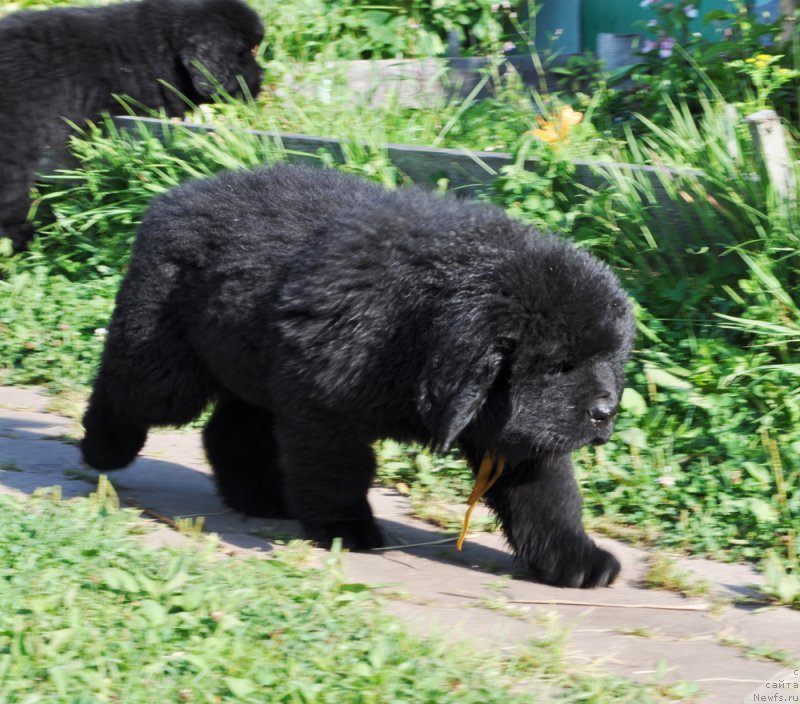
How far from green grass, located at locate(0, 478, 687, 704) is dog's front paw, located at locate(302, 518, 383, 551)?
419 millimetres

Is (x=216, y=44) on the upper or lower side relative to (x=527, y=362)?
upper

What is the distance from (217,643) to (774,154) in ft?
12.3

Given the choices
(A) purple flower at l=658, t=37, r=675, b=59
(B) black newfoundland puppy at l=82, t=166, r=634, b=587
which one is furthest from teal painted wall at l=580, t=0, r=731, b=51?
(B) black newfoundland puppy at l=82, t=166, r=634, b=587

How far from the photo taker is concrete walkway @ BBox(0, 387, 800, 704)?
3.45 meters

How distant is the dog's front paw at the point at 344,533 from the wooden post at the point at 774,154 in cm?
265

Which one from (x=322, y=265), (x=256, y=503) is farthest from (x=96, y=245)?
(x=322, y=265)

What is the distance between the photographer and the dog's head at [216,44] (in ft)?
26.3

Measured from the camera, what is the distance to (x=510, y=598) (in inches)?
156

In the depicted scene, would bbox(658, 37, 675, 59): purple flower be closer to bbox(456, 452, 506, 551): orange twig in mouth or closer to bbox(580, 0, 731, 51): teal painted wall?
bbox(580, 0, 731, 51): teal painted wall

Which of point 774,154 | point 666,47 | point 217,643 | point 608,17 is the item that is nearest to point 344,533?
point 217,643

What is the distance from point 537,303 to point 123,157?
184 inches

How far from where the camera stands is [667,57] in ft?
25.1

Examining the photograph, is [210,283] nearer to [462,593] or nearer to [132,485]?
[132,485]

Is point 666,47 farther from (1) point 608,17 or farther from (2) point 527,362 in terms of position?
(2) point 527,362
